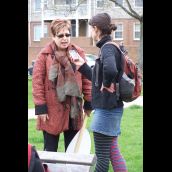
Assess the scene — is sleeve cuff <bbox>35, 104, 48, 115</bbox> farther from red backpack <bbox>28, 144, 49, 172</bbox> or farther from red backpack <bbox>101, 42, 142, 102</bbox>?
red backpack <bbox>28, 144, 49, 172</bbox>

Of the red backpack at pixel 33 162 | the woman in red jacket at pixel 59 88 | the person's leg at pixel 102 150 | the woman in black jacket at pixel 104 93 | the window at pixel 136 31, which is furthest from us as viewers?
the woman in red jacket at pixel 59 88

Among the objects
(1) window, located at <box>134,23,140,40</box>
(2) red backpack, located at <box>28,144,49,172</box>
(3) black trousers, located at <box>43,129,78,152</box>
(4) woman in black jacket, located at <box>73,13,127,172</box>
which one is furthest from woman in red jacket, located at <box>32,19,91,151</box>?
(2) red backpack, located at <box>28,144,49,172</box>

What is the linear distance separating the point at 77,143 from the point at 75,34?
0.61 meters

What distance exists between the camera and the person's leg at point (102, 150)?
2281 mm

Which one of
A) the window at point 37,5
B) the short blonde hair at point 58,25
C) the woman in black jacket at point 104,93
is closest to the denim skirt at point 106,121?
the woman in black jacket at point 104,93

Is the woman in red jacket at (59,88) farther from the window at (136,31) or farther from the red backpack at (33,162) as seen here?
the red backpack at (33,162)

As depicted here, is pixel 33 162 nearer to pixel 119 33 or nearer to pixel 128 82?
pixel 128 82

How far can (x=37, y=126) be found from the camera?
2.55 meters

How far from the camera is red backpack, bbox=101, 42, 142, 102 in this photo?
2.19 meters

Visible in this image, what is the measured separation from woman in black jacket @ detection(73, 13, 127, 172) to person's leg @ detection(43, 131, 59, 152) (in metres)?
0.33

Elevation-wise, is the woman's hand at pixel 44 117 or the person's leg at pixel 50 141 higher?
the woman's hand at pixel 44 117

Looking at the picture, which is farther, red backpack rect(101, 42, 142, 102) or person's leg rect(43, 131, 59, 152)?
person's leg rect(43, 131, 59, 152)
